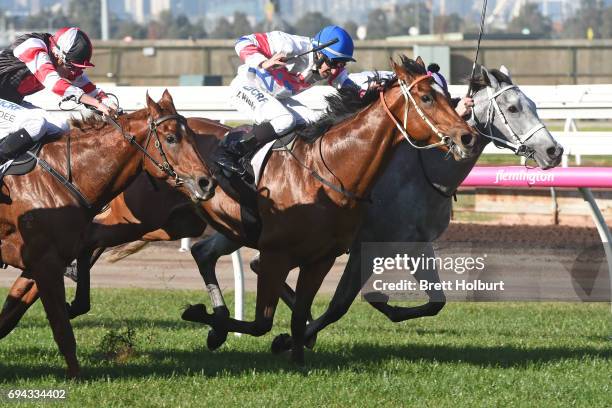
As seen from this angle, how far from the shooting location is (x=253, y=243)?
6.76 m

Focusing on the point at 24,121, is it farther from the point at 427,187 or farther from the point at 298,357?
the point at 427,187

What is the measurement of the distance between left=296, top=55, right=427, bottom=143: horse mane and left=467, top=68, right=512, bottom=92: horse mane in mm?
850

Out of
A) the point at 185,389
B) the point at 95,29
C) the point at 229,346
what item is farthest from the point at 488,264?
the point at 95,29

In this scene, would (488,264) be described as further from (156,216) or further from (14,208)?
(14,208)

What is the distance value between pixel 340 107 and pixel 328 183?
571 millimetres

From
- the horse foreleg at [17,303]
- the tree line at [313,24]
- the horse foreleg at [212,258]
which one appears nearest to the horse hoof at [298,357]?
the horse foreleg at [212,258]

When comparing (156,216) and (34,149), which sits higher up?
(34,149)

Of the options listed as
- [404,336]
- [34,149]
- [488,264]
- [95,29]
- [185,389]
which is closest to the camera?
[185,389]

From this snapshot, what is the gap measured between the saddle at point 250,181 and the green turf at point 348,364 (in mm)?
783

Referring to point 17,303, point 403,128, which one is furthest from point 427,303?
point 17,303

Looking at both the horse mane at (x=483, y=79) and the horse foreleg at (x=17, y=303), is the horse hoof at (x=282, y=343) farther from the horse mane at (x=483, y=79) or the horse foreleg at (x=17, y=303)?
the horse mane at (x=483, y=79)

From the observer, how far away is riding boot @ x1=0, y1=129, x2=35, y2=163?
614cm

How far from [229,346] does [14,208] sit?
181 cm

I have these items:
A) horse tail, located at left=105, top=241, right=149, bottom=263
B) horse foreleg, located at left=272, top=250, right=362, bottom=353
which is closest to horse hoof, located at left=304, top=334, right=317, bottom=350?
horse foreleg, located at left=272, top=250, right=362, bottom=353
